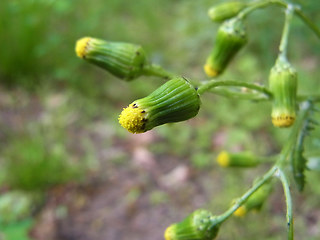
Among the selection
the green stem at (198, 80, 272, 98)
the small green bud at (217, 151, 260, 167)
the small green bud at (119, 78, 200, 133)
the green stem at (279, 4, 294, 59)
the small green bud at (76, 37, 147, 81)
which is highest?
the small green bud at (76, 37, 147, 81)

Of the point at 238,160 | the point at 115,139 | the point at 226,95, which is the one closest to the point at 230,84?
the point at 226,95

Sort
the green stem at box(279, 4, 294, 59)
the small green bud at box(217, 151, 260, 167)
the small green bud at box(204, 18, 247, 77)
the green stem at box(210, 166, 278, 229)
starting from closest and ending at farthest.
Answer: the green stem at box(210, 166, 278, 229) → the green stem at box(279, 4, 294, 59) → the small green bud at box(204, 18, 247, 77) → the small green bud at box(217, 151, 260, 167)

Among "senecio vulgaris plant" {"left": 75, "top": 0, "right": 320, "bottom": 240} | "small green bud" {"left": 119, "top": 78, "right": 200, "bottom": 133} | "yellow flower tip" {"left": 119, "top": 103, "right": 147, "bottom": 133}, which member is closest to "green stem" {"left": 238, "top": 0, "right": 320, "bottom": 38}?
"senecio vulgaris plant" {"left": 75, "top": 0, "right": 320, "bottom": 240}

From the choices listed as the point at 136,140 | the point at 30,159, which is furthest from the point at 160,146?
the point at 30,159

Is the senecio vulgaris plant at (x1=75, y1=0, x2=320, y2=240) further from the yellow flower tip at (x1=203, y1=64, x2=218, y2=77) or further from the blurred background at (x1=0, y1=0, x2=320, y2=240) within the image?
the blurred background at (x1=0, y1=0, x2=320, y2=240)

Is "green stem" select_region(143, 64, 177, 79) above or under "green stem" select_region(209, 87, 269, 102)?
above

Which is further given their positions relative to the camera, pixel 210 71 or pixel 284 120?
pixel 210 71

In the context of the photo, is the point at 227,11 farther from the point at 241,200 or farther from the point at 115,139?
the point at 115,139

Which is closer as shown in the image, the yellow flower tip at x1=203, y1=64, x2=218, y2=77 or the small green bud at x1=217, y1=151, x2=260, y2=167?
the yellow flower tip at x1=203, y1=64, x2=218, y2=77
